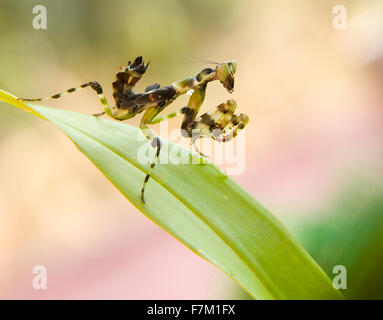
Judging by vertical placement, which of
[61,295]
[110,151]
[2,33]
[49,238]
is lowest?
[61,295]

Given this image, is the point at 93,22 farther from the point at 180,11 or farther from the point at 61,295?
the point at 61,295

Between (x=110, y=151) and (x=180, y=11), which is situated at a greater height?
(x=180, y=11)

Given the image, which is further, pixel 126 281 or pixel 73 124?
pixel 126 281

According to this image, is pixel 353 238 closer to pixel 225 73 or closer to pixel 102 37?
pixel 225 73

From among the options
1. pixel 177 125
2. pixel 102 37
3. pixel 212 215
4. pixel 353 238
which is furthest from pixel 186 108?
pixel 102 37

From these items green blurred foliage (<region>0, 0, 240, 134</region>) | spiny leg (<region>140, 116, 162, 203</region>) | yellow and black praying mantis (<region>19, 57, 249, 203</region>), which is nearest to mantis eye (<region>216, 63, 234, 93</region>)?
yellow and black praying mantis (<region>19, 57, 249, 203</region>)

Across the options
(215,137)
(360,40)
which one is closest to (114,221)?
(215,137)

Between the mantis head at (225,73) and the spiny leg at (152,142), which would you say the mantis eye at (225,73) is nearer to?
the mantis head at (225,73)

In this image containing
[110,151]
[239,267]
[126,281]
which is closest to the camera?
[239,267]
